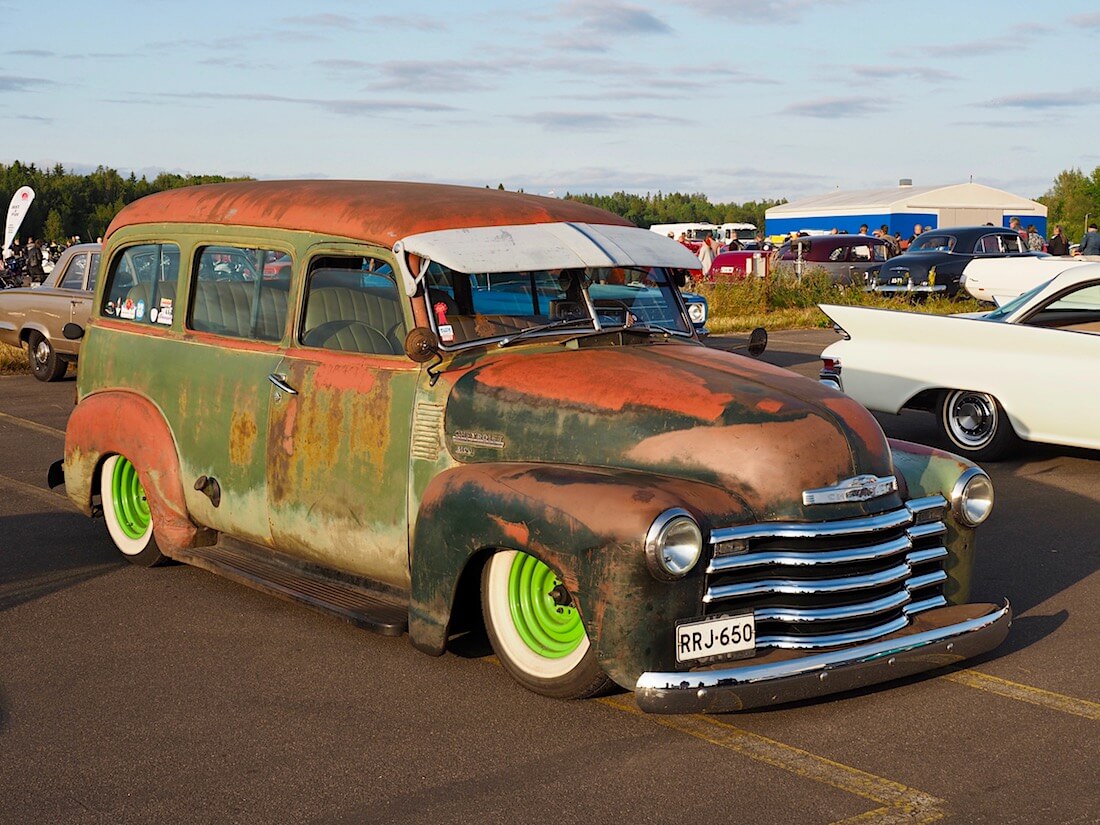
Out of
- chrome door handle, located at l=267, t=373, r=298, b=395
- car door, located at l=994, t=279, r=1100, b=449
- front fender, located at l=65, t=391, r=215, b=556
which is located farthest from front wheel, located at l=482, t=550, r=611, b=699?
car door, located at l=994, t=279, r=1100, b=449

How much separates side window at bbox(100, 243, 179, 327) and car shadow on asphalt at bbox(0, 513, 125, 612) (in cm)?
136

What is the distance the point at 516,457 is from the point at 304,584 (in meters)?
1.35

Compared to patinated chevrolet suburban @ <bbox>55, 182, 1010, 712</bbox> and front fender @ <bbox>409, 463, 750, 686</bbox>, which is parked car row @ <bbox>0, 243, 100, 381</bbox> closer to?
patinated chevrolet suburban @ <bbox>55, 182, 1010, 712</bbox>

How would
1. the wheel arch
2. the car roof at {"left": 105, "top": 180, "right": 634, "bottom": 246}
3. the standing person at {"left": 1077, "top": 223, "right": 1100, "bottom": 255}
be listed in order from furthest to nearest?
the standing person at {"left": 1077, "top": 223, "right": 1100, "bottom": 255} → the wheel arch → the car roof at {"left": 105, "top": 180, "right": 634, "bottom": 246}

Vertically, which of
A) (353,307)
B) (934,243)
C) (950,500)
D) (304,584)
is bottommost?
(304,584)

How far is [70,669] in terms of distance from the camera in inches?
219

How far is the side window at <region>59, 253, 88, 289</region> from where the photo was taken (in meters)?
16.9

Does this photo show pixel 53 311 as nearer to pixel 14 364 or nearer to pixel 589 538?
pixel 14 364

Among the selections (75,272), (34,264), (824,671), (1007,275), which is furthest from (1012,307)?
(34,264)

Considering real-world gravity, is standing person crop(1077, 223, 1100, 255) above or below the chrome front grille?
above

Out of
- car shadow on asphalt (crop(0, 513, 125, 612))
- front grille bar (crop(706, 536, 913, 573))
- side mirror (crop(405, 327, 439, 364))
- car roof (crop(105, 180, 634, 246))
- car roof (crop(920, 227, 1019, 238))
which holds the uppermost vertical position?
car roof (crop(920, 227, 1019, 238))

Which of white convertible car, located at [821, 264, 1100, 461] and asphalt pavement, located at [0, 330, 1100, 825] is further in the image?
white convertible car, located at [821, 264, 1100, 461]

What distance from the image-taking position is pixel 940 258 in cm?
2795

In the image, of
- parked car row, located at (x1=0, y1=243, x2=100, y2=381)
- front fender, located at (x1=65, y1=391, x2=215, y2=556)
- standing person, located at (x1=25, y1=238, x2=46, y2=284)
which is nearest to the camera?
front fender, located at (x1=65, y1=391, x2=215, y2=556)
